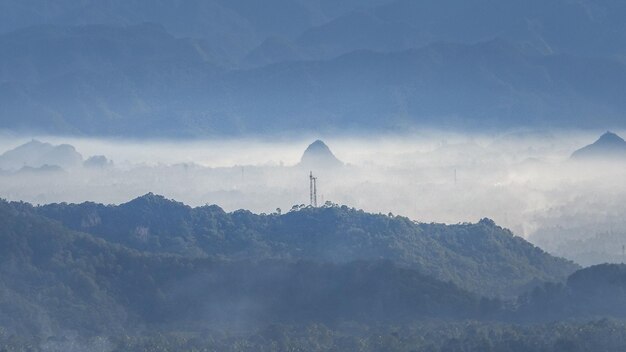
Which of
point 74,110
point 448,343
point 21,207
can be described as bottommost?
point 448,343

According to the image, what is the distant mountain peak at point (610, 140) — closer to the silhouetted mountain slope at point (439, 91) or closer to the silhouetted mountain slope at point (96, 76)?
the silhouetted mountain slope at point (439, 91)

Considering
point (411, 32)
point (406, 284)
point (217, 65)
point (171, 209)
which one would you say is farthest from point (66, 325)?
point (411, 32)

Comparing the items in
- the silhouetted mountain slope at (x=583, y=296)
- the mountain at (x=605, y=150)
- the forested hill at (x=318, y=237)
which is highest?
the mountain at (x=605, y=150)

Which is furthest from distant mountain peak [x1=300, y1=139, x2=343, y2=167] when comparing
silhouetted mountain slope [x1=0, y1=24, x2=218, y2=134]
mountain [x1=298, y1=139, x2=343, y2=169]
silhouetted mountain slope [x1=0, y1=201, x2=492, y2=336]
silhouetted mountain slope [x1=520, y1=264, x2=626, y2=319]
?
silhouetted mountain slope [x1=520, y1=264, x2=626, y2=319]

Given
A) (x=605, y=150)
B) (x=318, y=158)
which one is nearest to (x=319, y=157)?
(x=318, y=158)

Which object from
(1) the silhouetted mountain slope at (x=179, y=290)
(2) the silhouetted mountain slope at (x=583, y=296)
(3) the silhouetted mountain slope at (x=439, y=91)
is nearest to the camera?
(2) the silhouetted mountain slope at (x=583, y=296)

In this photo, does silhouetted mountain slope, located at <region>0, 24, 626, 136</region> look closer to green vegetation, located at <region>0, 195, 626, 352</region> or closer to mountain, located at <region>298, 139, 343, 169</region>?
mountain, located at <region>298, 139, 343, 169</region>

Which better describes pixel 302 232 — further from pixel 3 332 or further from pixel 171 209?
pixel 3 332

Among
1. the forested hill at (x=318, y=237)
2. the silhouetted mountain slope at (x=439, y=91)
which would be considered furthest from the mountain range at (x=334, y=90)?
the forested hill at (x=318, y=237)
